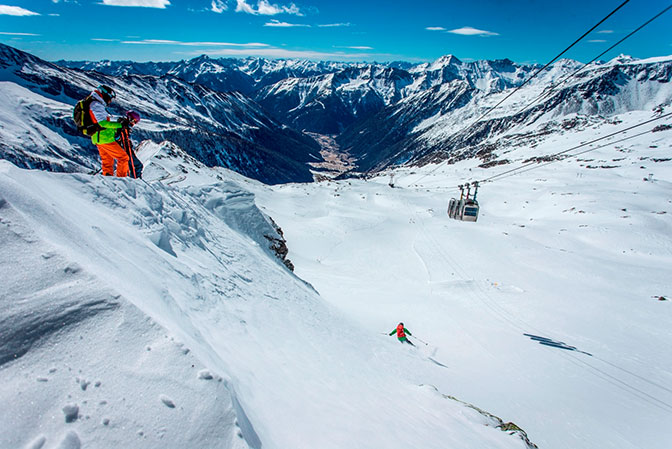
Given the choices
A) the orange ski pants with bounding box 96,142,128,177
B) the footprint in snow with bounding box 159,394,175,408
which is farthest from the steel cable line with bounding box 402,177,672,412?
the orange ski pants with bounding box 96,142,128,177

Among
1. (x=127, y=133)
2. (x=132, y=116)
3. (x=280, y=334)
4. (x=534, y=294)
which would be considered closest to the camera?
(x=280, y=334)

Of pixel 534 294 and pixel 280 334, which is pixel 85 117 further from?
pixel 534 294

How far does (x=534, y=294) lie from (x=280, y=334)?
2025 cm

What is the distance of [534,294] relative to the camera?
22.0 meters

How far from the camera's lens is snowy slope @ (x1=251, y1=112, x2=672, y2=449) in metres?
11.4

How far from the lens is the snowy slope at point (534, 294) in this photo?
450 inches

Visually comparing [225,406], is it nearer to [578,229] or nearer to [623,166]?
[578,229]

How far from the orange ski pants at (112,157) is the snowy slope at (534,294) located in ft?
36.3

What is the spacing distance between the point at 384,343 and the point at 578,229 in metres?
36.0

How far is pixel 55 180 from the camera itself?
23.2 ft

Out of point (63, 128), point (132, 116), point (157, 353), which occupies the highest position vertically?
point (63, 128)

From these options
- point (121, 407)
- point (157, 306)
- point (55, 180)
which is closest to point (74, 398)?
point (121, 407)

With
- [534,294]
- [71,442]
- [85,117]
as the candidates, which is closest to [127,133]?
[85,117]

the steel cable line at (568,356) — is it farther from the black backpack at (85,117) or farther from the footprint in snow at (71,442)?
the black backpack at (85,117)
